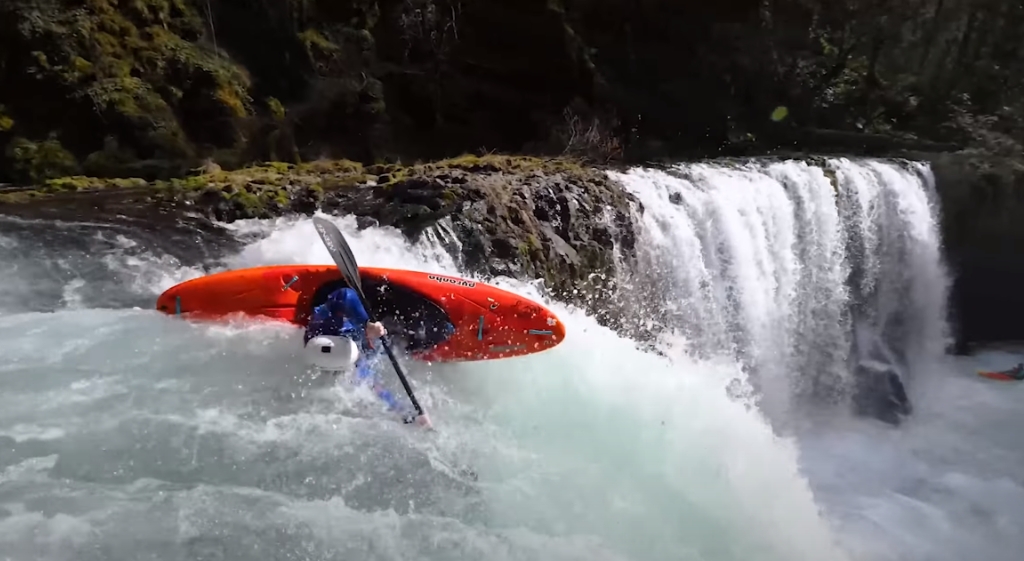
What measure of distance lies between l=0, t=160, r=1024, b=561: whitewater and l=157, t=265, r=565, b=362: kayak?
0.15 metres

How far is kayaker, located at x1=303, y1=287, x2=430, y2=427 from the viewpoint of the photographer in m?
5.04

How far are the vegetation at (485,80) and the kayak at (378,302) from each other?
15.6ft

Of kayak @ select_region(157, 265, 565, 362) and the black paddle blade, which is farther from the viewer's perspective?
kayak @ select_region(157, 265, 565, 362)

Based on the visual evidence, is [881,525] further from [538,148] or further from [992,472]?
[538,148]

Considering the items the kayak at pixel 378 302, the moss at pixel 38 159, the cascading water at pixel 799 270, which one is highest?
the moss at pixel 38 159

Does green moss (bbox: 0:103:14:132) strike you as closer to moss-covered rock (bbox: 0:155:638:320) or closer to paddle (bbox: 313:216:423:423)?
moss-covered rock (bbox: 0:155:638:320)

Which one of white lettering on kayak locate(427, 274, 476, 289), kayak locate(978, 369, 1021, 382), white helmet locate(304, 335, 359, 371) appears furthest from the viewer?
kayak locate(978, 369, 1021, 382)

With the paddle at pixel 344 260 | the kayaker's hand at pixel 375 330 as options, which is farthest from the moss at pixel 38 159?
the kayaker's hand at pixel 375 330

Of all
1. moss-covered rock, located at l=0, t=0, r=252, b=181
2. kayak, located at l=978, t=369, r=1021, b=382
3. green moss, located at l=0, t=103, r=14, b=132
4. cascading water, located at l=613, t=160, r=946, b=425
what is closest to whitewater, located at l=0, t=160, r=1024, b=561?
cascading water, located at l=613, t=160, r=946, b=425

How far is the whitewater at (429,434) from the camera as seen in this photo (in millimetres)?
4262

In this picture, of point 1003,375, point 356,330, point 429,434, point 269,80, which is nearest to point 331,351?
point 356,330

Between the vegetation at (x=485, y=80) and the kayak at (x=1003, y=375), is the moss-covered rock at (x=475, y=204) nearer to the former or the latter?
the vegetation at (x=485, y=80)

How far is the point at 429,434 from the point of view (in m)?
5.04

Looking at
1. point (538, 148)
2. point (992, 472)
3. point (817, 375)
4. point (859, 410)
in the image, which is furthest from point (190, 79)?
point (992, 472)
